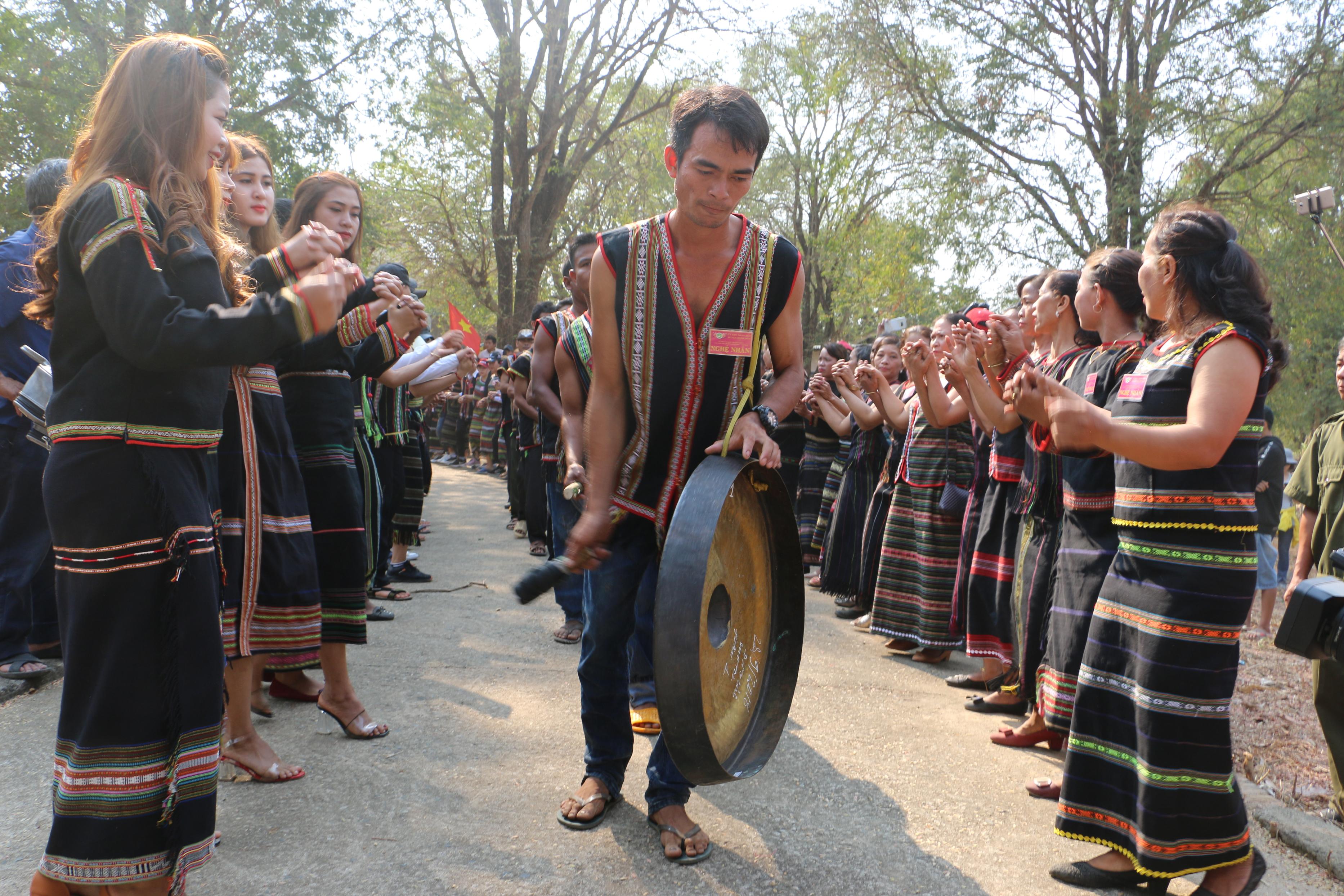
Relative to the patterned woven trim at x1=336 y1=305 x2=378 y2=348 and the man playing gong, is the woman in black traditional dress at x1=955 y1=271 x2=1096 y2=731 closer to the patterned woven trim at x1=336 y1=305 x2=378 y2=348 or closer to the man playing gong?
the man playing gong

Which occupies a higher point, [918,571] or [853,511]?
[853,511]

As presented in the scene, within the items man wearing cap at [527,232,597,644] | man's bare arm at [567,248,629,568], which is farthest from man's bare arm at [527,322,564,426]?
man's bare arm at [567,248,629,568]

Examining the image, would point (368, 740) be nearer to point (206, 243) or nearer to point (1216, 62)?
point (206, 243)

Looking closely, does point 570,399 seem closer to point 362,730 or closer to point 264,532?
point 264,532

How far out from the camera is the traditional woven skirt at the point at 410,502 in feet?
24.3

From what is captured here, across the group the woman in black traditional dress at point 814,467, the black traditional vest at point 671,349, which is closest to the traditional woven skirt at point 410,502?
the woman in black traditional dress at point 814,467

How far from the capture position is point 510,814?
305 centimetres

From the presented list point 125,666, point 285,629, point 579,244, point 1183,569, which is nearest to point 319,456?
point 285,629

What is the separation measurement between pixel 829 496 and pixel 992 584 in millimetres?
3488

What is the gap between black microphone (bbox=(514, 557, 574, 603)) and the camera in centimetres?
235

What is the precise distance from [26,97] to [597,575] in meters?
15.2

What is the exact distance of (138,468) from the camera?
217 cm

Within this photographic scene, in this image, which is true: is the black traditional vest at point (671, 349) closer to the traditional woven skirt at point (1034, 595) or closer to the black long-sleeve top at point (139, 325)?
the black long-sleeve top at point (139, 325)

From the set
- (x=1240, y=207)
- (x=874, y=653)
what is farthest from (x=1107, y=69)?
(x=874, y=653)
